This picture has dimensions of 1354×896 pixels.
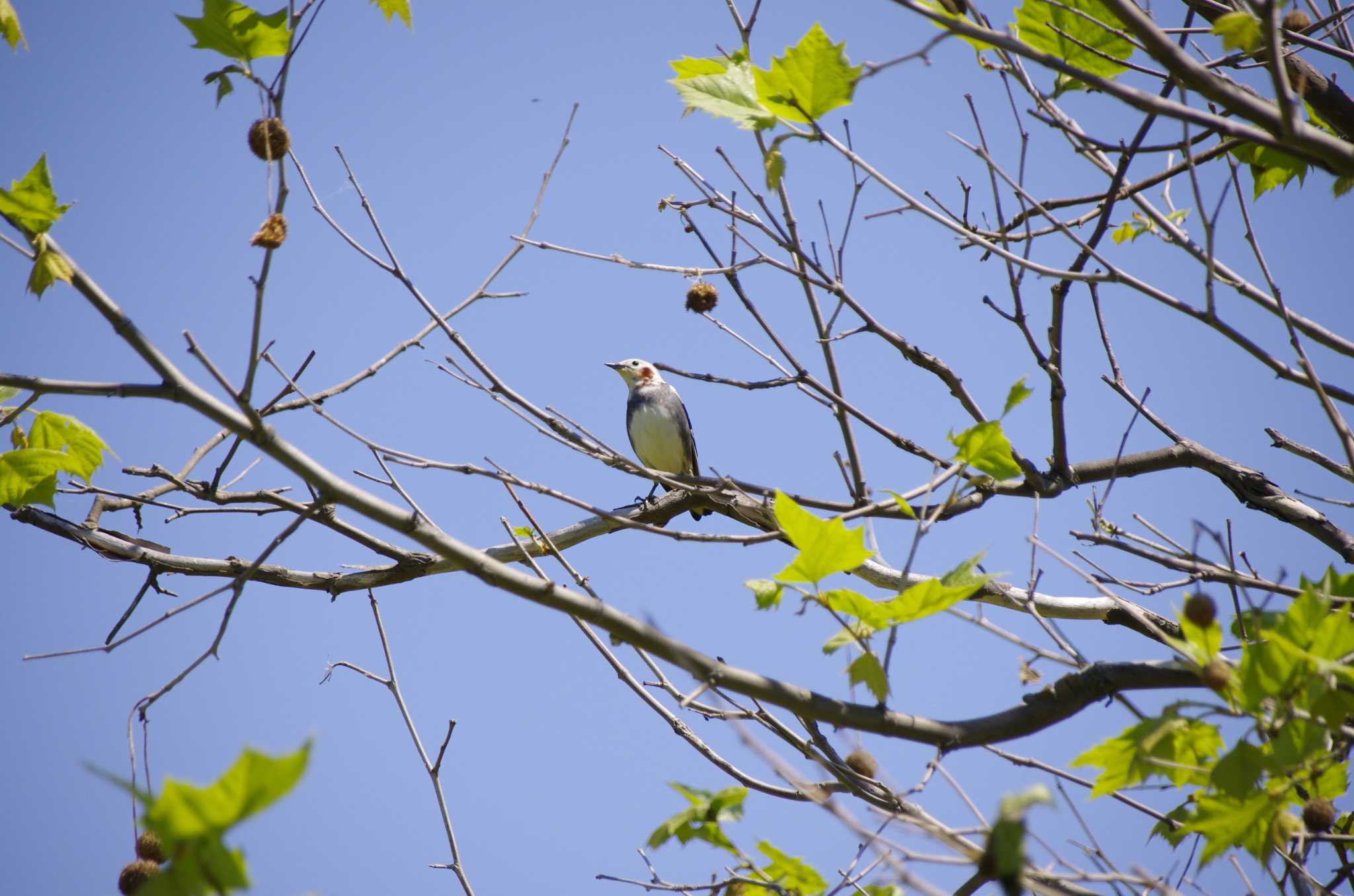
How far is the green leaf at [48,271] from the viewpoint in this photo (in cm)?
218

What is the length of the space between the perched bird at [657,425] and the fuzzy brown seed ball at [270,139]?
739 cm

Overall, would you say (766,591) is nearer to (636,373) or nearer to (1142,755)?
(1142,755)

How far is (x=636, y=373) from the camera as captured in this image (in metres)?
10.7

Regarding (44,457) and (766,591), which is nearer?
(766,591)

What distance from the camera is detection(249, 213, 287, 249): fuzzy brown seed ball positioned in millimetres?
2230

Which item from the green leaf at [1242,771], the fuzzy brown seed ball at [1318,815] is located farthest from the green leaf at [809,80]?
the fuzzy brown seed ball at [1318,815]

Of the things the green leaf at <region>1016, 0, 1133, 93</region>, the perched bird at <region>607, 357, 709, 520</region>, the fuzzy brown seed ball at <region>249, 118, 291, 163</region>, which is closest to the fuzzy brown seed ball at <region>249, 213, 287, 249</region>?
the fuzzy brown seed ball at <region>249, 118, 291, 163</region>

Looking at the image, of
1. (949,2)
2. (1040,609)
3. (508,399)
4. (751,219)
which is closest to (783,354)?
(751,219)

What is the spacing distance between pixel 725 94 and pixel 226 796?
1.84 metres

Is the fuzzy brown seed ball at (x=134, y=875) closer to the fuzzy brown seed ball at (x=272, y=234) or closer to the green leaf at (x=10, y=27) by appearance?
the fuzzy brown seed ball at (x=272, y=234)

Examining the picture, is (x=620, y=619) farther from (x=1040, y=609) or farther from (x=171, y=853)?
(x=1040, y=609)

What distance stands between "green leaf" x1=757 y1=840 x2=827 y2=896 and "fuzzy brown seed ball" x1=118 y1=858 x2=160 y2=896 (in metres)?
1.48

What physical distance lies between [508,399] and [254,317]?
43.2 inches

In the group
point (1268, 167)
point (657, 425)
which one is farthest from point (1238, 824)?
point (657, 425)
